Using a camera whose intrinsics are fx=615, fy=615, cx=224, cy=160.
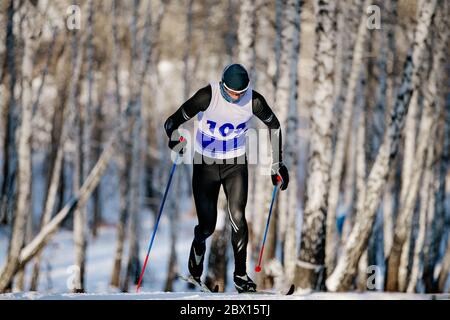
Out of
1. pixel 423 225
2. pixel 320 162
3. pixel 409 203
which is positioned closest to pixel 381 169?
pixel 320 162

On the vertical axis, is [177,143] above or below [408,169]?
above

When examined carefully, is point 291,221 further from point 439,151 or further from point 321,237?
point 439,151

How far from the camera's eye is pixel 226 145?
229 inches

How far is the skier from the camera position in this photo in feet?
18.5

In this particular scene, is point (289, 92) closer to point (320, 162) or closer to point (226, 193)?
point (320, 162)

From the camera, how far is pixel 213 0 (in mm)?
20234

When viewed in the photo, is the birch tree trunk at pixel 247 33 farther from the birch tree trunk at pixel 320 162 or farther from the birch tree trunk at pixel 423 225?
the birch tree trunk at pixel 423 225

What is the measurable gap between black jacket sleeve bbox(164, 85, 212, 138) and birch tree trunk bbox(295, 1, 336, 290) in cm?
247

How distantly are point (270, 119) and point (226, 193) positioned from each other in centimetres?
83

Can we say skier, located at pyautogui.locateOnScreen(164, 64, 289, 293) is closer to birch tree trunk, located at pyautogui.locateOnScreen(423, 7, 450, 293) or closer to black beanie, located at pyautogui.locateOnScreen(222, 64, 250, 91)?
black beanie, located at pyautogui.locateOnScreen(222, 64, 250, 91)
